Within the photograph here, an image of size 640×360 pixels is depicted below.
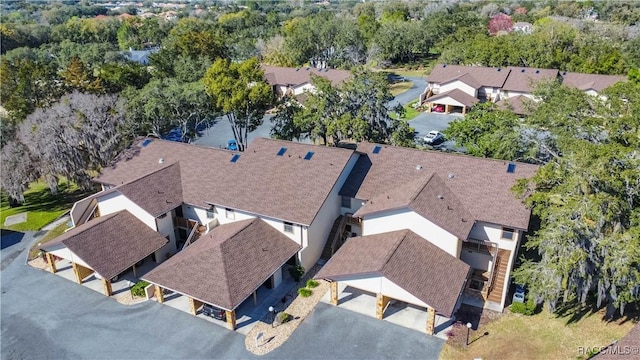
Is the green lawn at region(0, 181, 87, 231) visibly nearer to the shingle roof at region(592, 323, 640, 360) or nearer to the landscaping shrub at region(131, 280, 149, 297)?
the landscaping shrub at region(131, 280, 149, 297)

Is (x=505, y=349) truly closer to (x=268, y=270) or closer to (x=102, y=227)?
(x=268, y=270)

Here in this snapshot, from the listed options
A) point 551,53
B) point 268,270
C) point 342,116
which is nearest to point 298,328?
point 268,270

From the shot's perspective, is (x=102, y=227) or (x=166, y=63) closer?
(x=102, y=227)

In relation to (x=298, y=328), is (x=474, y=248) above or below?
above

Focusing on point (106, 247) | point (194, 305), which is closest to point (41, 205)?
point (106, 247)

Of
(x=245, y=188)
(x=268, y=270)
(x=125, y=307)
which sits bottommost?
(x=125, y=307)

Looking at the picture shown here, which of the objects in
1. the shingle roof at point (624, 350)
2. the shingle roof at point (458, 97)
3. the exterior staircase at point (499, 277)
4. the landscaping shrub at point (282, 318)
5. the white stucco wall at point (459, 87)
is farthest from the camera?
the white stucco wall at point (459, 87)

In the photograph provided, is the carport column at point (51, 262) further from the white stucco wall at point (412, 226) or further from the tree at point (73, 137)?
the white stucco wall at point (412, 226)

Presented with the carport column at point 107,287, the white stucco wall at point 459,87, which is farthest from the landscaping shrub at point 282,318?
the white stucco wall at point 459,87
